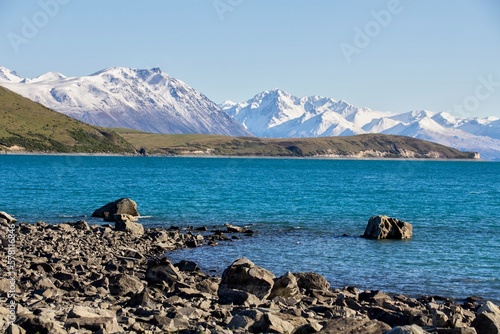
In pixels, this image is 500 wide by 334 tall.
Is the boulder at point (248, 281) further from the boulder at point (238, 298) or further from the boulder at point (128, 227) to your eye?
the boulder at point (128, 227)

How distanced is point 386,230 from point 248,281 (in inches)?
1059

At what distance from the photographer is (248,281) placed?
26.6 m

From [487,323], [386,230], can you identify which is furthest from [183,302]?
[386,230]

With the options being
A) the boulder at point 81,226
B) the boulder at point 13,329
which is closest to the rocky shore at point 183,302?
the boulder at point 13,329

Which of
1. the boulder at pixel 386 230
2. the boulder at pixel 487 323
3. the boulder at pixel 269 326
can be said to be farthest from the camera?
the boulder at pixel 386 230

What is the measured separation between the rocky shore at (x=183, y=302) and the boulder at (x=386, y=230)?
63.4 feet

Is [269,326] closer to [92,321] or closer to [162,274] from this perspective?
[92,321]

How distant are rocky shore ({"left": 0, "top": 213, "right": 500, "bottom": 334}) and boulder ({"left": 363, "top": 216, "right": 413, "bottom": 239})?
63.4 feet

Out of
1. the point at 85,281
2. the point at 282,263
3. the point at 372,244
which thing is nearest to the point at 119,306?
the point at 85,281

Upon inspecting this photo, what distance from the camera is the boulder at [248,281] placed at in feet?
86.3

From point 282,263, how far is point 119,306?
57.5ft

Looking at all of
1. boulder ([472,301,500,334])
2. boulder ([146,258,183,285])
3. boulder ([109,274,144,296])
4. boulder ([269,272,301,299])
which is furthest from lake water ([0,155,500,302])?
boulder ([472,301,500,334])

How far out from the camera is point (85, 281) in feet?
92.6

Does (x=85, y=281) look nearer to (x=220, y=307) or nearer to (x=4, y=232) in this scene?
(x=220, y=307)
